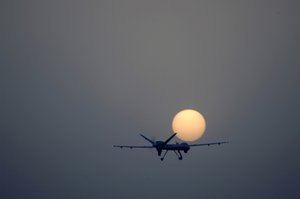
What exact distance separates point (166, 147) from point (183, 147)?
642cm

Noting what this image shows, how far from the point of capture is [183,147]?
10200 centimetres

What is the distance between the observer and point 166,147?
98.1 meters
